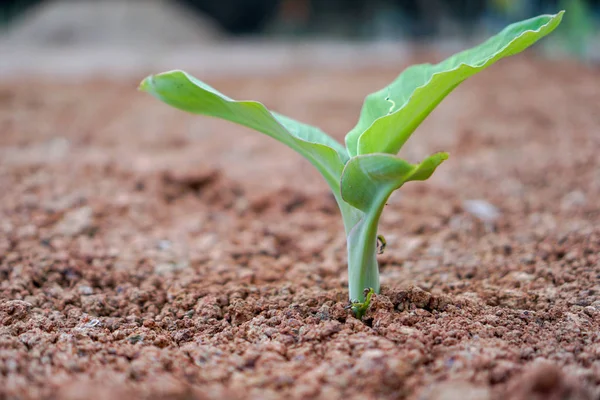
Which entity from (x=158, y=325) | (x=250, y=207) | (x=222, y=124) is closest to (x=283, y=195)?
(x=250, y=207)

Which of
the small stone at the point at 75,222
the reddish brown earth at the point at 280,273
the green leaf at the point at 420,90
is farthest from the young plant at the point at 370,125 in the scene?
the small stone at the point at 75,222

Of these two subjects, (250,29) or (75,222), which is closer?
(75,222)

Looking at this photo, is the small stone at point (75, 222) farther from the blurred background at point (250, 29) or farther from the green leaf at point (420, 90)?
the blurred background at point (250, 29)

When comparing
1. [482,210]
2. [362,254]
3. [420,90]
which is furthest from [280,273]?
[482,210]

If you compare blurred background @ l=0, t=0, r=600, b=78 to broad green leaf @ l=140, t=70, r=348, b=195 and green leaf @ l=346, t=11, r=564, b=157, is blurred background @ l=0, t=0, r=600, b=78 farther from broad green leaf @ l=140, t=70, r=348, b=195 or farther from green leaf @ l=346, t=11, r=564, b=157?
broad green leaf @ l=140, t=70, r=348, b=195

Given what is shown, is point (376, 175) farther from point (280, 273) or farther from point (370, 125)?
point (280, 273)

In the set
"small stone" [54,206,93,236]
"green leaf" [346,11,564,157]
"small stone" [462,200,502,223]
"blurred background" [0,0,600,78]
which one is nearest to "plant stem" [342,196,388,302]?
"green leaf" [346,11,564,157]

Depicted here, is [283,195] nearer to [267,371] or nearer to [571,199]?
[571,199]
